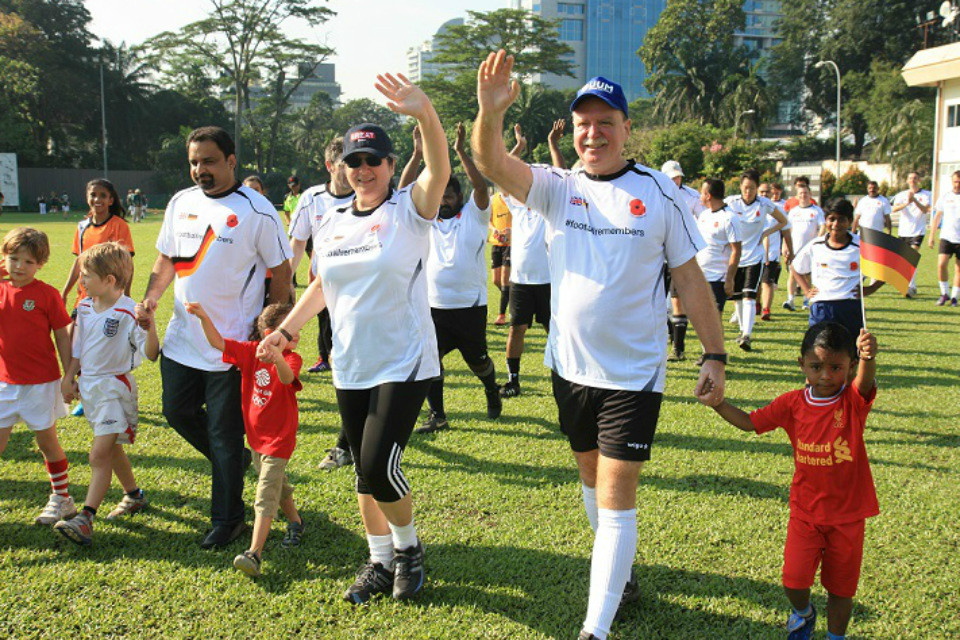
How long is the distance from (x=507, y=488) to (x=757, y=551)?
162 centimetres

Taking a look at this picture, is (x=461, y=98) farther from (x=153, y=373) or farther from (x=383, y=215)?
(x=383, y=215)

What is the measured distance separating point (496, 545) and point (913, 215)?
14.9 meters

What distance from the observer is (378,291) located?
3449mm

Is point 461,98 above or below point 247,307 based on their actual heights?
above

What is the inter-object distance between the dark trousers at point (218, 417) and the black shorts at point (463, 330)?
2.41 meters

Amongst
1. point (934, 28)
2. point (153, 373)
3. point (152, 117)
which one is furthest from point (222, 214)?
point (934, 28)

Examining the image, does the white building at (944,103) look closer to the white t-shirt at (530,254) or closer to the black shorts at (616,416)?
the white t-shirt at (530,254)

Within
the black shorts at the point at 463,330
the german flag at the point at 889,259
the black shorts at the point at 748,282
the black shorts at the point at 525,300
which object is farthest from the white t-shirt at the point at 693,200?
the german flag at the point at 889,259

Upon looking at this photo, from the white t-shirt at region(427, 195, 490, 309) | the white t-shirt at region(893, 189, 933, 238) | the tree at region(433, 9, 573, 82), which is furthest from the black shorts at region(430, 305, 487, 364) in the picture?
the tree at region(433, 9, 573, 82)

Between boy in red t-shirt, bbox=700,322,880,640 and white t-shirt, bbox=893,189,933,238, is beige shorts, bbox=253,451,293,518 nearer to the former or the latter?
boy in red t-shirt, bbox=700,322,880,640

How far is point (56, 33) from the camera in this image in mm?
59969

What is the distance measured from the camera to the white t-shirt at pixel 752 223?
9844mm

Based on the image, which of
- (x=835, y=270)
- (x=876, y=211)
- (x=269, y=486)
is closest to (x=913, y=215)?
(x=876, y=211)

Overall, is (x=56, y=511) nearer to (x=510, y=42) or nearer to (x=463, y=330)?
(x=463, y=330)
